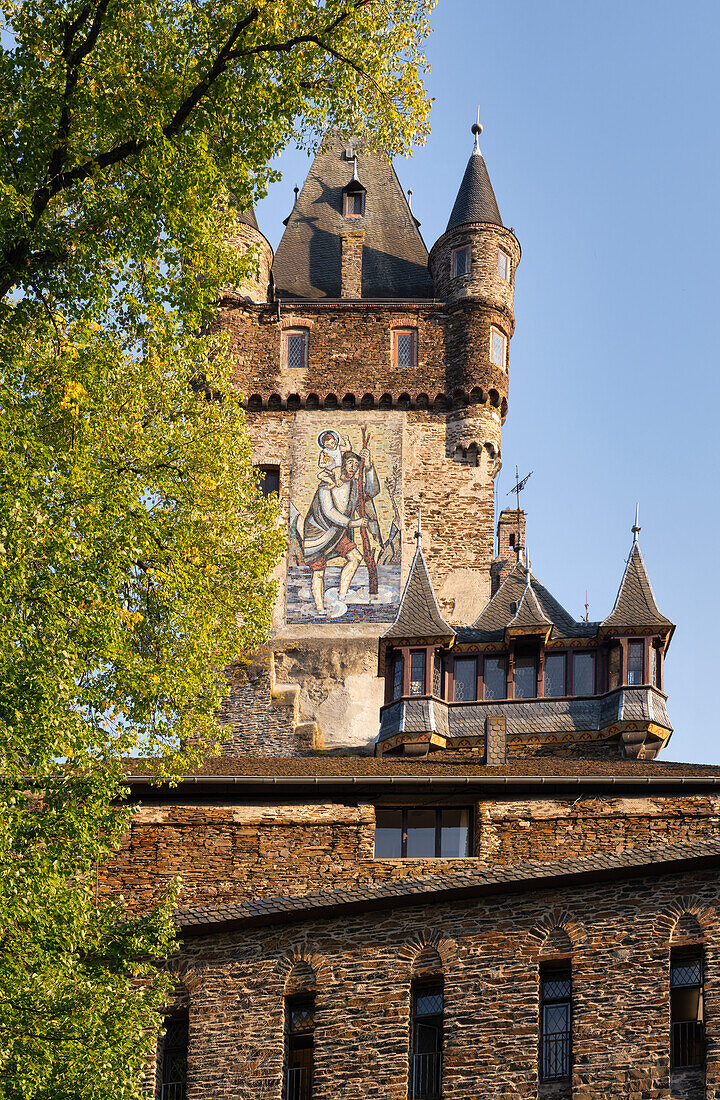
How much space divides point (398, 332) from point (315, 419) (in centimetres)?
380

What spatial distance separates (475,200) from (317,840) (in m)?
29.6

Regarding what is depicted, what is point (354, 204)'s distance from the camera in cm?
5741

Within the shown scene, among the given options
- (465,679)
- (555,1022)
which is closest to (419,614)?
(465,679)

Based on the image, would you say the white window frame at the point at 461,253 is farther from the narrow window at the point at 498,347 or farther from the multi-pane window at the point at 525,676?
the multi-pane window at the point at 525,676

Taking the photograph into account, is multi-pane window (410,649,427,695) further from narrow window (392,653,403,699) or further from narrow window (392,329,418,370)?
narrow window (392,329,418,370)

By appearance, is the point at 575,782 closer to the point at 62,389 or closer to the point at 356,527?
the point at 62,389

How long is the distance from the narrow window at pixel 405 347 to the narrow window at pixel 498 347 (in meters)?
2.08

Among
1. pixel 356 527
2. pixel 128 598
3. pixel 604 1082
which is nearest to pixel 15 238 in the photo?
pixel 128 598

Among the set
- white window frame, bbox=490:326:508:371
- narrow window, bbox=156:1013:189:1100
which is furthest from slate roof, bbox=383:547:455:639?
narrow window, bbox=156:1013:189:1100

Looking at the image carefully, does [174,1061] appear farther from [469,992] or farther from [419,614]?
[419,614]

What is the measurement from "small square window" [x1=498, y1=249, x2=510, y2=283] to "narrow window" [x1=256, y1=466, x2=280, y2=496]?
8943 mm

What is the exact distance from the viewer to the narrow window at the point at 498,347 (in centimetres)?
5125

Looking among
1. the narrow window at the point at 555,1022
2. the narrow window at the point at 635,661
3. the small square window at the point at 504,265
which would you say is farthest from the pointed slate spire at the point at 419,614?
the narrow window at the point at 555,1022

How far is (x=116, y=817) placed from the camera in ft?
62.8
